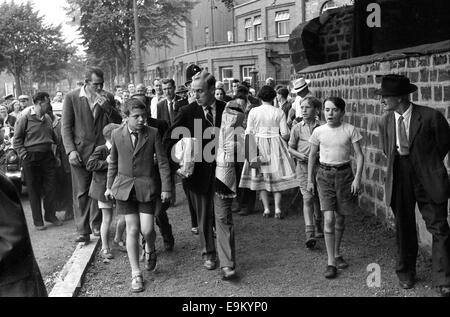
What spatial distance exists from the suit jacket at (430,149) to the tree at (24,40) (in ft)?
107

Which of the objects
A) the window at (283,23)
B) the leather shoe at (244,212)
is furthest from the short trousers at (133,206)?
the window at (283,23)

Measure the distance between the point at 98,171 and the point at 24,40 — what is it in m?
32.9

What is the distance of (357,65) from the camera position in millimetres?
8328

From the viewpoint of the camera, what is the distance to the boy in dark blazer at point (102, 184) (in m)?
6.59

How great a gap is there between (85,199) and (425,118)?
4299 mm

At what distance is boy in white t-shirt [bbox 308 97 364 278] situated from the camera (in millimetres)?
5562

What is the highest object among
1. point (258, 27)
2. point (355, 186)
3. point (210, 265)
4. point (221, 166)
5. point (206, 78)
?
point (258, 27)

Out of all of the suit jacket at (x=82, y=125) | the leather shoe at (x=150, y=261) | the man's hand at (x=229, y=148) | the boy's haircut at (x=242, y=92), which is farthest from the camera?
the boy's haircut at (x=242, y=92)

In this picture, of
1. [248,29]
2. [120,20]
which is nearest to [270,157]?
[120,20]

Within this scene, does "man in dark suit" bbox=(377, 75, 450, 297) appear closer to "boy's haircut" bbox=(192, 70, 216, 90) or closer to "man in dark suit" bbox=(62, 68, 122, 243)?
"boy's haircut" bbox=(192, 70, 216, 90)

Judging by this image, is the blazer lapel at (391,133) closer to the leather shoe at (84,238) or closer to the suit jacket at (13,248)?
the suit jacket at (13,248)

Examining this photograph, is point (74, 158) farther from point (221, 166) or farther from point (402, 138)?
point (402, 138)

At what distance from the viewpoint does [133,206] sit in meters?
5.59
